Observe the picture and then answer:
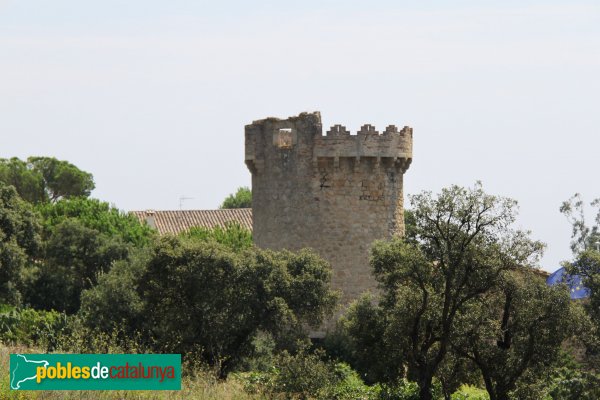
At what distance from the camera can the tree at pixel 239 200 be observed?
103312 mm

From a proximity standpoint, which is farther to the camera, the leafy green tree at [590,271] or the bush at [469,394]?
the bush at [469,394]

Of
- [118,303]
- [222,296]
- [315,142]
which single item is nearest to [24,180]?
[315,142]

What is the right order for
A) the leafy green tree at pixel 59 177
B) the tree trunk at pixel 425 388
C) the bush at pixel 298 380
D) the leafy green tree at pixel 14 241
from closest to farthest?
1. the bush at pixel 298 380
2. the tree trunk at pixel 425 388
3. the leafy green tree at pixel 14 241
4. the leafy green tree at pixel 59 177

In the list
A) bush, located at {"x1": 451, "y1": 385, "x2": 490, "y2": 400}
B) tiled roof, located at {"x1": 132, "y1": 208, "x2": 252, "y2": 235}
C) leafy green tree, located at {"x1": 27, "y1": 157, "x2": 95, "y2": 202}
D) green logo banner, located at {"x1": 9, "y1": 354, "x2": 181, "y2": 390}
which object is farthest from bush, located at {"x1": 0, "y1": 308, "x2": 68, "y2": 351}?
leafy green tree, located at {"x1": 27, "y1": 157, "x2": 95, "y2": 202}

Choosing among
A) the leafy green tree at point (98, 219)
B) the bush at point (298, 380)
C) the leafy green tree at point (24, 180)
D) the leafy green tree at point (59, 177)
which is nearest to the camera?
the bush at point (298, 380)

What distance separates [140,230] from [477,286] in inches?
1294

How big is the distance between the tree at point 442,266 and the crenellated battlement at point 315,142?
9.79 meters

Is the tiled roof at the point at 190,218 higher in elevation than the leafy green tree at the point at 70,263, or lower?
higher

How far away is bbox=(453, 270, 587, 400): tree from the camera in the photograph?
30438 mm

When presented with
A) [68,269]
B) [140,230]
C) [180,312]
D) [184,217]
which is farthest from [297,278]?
[184,217]

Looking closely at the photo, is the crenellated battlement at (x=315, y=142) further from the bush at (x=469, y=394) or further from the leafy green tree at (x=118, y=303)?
the bush at (x=469, y=394)

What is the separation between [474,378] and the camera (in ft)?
108

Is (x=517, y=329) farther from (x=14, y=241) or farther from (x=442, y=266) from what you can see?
(x=14, y=241)

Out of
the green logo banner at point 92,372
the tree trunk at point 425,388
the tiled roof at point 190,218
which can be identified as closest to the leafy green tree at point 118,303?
the tree trunk at point 425,388
